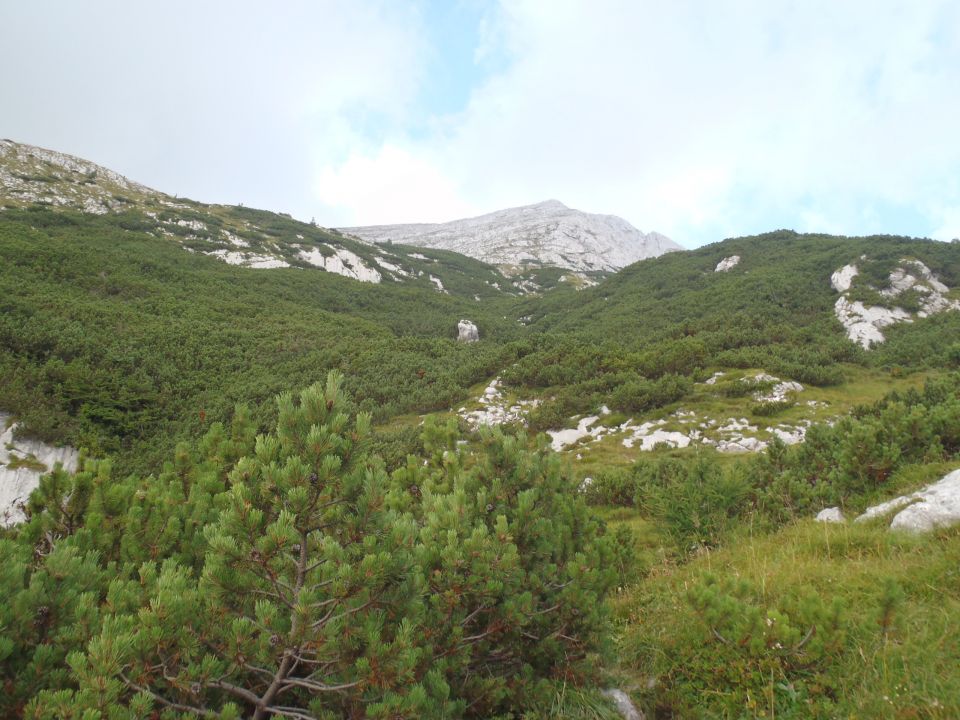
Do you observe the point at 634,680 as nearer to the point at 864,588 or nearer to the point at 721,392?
the point at 864,588

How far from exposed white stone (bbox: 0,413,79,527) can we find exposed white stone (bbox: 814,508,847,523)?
17.4 meters

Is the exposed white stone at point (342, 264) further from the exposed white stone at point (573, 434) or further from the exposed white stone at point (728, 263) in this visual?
the exposed white stone at point (573, 434)

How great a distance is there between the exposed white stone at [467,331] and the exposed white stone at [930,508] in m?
35.4

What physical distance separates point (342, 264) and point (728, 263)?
147 ft

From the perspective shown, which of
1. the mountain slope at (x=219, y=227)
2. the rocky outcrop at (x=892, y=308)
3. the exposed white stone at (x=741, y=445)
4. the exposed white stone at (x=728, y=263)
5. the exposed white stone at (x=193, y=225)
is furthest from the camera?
the exposed white stone at (x=193, y=225)

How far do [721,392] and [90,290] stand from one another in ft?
116

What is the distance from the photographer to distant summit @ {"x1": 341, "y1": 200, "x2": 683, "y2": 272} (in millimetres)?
113750

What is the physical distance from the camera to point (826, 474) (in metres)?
7.26

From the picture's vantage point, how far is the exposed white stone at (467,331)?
40.7 metres

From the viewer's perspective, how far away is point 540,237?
427 ft

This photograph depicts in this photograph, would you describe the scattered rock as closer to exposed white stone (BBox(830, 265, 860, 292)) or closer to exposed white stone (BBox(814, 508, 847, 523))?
exposed white stone (BBox(814, 508, 847, 523))

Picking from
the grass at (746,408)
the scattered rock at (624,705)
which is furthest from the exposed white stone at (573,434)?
the scattered rock at (624,705)

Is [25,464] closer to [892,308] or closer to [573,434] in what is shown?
[573,434]

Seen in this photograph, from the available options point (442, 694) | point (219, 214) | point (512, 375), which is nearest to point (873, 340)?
point (512, 375)
